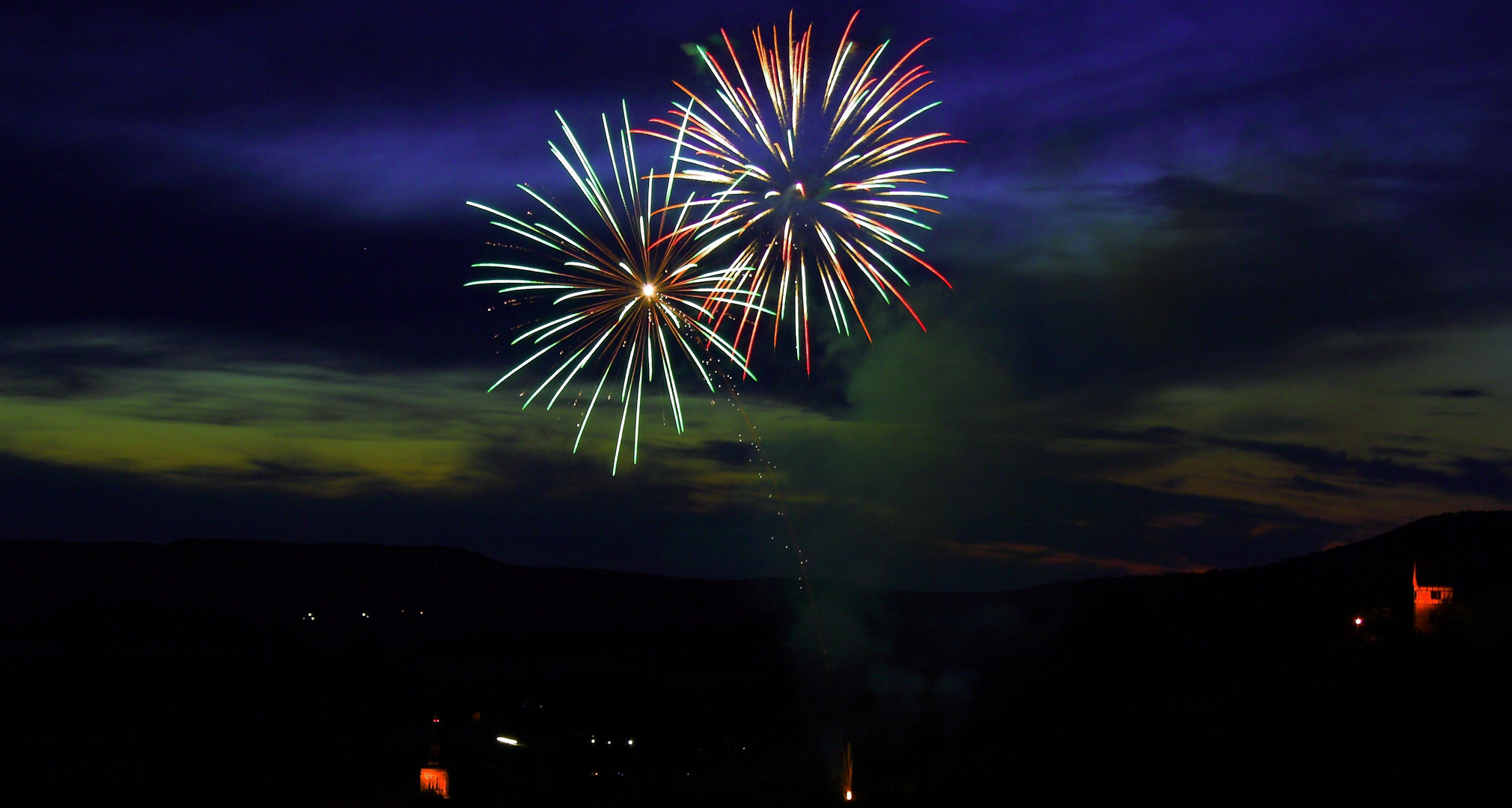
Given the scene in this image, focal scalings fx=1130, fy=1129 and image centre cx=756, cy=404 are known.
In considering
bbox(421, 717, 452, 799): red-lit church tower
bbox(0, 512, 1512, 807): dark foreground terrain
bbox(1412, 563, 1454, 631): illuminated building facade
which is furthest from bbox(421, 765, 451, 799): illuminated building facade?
bbox(1412, 563, 1454, 631): illuminated building facade

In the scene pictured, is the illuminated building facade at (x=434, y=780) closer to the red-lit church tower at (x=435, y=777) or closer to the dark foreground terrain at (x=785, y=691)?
the red-lit church tower at (x=435, y=777)

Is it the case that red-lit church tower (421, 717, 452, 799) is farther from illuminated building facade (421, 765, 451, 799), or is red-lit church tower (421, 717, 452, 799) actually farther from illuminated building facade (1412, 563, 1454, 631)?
illuminated building facade (1412, 563, 1454, 631)

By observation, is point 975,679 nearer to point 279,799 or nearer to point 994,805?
point 994,805

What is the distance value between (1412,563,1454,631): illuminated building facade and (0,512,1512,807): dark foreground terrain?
511mm

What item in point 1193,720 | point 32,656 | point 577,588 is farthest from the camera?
point 577,588

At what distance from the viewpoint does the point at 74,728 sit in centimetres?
5419

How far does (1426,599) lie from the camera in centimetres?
4453

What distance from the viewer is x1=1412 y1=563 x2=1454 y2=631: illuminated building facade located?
144ft

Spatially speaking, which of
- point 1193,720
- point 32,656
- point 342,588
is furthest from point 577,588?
point 1193,720

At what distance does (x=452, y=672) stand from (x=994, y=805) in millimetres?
55121

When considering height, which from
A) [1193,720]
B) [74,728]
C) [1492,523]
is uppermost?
[1492,523]

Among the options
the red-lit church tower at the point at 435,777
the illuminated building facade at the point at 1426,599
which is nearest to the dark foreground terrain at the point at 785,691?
the illuminated building facade at the point at 1426,599

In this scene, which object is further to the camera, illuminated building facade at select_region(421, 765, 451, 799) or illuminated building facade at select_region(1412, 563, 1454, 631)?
illuminated building facade at select_region(1412, 563, 1454, 631)

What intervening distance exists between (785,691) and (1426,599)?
3069 centimetres
